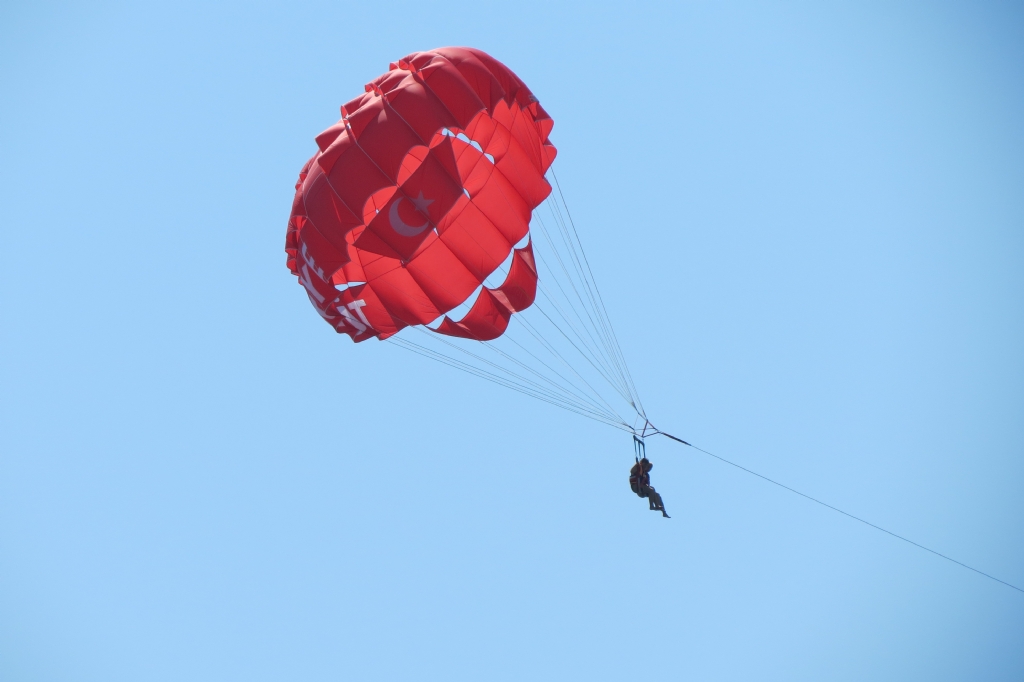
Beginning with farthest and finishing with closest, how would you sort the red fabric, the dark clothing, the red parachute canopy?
1. the red fabric
2. the dark clothing
3. the red parachute canopy

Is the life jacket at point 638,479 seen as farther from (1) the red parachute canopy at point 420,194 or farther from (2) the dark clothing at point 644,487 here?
(1) the red parachute canopy at point 420,194

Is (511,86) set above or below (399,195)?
above

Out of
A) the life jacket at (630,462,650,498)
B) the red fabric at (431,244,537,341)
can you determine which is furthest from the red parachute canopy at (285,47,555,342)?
the life jacket at (630,462,650,498)

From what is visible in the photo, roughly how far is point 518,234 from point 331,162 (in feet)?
9.14

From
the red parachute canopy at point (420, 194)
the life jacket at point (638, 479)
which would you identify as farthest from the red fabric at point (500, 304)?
the life jacket at point (638, 479)

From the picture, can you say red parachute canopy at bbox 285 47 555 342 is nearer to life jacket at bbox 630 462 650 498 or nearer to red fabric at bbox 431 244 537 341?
red fabric at bbox 431 244 537 341

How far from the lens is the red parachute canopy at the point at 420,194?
45.1ft

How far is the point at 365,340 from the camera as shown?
16.0 meters

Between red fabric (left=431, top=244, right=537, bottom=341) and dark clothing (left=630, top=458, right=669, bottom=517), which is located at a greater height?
red fabric (left=431, top=244, right=537, bottom=341)

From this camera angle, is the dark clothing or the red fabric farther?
the red fabric

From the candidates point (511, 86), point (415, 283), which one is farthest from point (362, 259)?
point (511, 86)

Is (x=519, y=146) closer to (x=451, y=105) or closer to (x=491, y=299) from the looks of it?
(x=451, y=105)

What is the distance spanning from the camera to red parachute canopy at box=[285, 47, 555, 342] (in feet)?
45.1

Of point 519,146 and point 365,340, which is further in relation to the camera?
point 365,340
